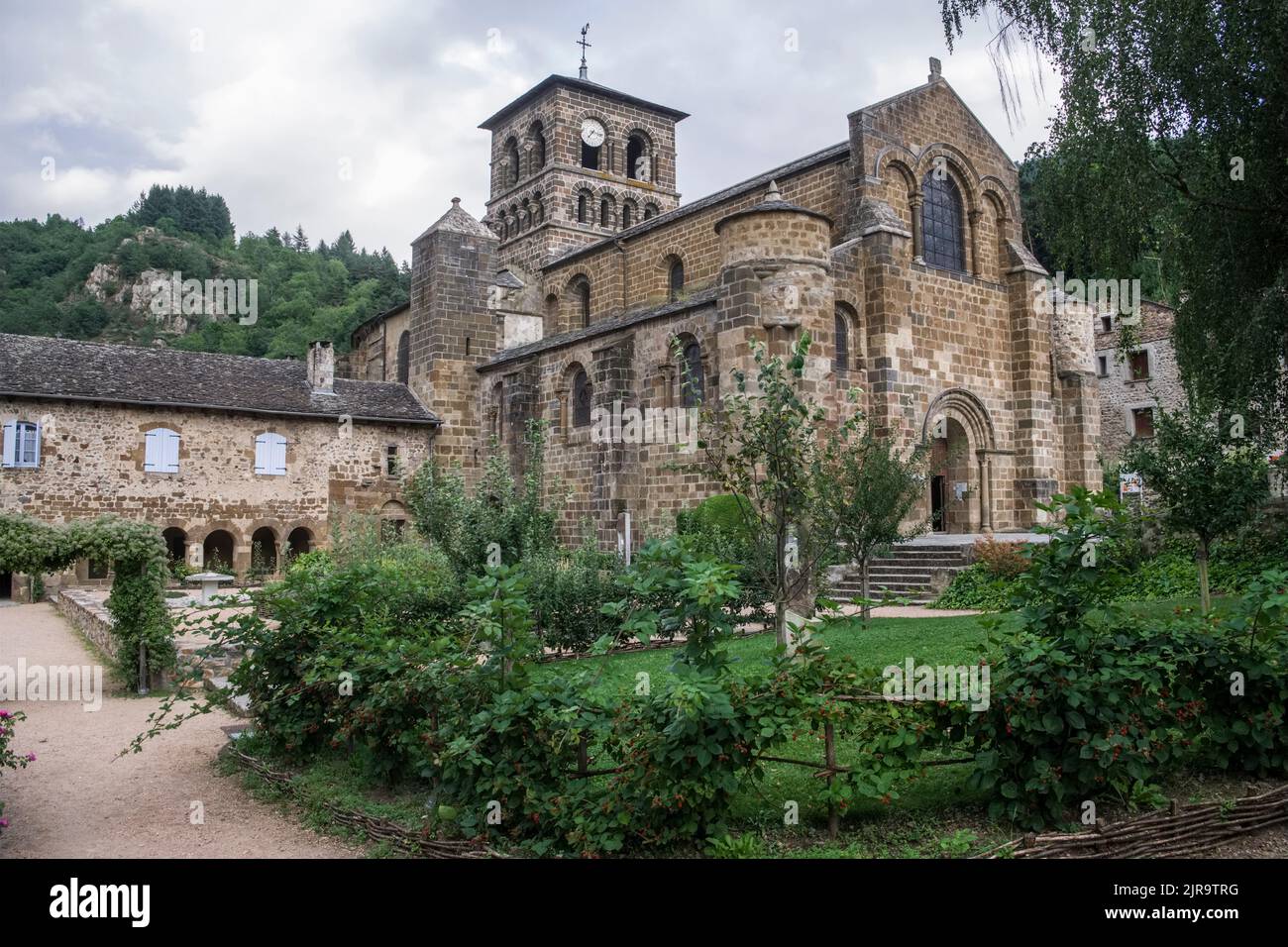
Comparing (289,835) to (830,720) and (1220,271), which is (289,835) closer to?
(830,720)

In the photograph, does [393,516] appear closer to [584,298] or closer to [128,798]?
[584,298]

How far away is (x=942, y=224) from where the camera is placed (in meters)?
21.3

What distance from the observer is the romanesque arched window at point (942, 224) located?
68.7 feet

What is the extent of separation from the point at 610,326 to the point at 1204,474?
46.1 feet

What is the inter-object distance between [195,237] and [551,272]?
5496 centimetres

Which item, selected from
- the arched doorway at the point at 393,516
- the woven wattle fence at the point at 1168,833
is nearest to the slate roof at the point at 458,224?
the arched doorway at the point at 393,516

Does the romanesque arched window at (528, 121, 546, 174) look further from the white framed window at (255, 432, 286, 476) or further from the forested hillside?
the forested hillside

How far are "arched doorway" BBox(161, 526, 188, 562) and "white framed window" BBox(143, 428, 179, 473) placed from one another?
1.59 m

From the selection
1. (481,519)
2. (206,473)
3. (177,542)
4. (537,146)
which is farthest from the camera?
(537,146)

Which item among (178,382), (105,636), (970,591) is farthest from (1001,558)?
(178,382)

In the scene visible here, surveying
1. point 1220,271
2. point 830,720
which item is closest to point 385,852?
point 830,720

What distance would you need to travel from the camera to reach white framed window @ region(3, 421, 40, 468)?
70.9ft

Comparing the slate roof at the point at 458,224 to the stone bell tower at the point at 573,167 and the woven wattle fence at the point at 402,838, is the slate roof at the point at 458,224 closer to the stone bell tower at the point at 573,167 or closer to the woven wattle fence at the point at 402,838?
the stone bell tower at the point at 573,167

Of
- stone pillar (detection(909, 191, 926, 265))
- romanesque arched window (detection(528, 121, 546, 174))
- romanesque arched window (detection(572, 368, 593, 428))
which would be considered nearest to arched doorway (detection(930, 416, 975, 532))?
stone pillar (detection(909, 191, 926, 265))
